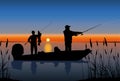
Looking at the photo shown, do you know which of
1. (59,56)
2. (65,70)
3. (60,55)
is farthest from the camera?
(59,56)

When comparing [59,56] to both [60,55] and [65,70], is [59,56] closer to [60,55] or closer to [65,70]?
[60,55]

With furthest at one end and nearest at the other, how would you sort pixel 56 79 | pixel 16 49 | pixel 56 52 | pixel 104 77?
pixel 16 49 < pixel 56 52 < pixel 56 79 < pixel 104 77

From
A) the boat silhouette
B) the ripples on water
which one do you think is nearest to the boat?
the boat silhouette

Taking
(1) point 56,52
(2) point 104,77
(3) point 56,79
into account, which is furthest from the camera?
(1) point 56,52

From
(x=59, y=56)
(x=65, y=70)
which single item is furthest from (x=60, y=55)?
(x=65, y=70)

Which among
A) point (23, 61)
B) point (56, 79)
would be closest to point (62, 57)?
point (23, 61)

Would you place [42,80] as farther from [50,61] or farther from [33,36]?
[33,36]

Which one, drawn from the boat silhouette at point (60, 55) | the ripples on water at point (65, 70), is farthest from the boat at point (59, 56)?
the ripples on water at point (65, 70)

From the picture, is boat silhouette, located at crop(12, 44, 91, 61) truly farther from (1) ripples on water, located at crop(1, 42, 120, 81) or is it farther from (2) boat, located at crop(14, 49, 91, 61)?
(1) ripples on water, located at crop(1, 42, 120, 81)

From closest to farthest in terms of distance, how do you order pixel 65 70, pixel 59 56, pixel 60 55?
pixel 65 70 < pixel 60 55 < pixel 59 56

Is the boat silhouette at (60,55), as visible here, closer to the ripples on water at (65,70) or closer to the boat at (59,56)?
the boat at (59,56)

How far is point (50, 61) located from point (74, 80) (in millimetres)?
11611

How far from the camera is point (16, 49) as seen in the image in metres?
29.9

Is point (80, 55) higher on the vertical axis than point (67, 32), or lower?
lower
